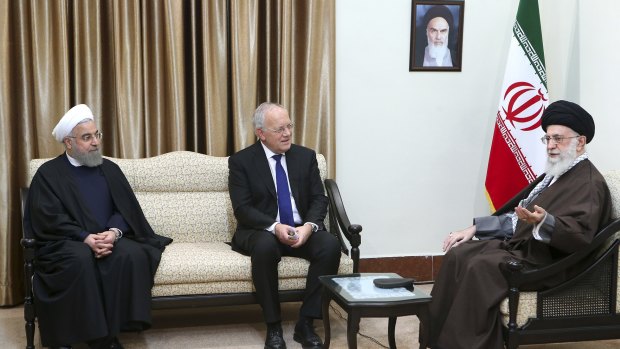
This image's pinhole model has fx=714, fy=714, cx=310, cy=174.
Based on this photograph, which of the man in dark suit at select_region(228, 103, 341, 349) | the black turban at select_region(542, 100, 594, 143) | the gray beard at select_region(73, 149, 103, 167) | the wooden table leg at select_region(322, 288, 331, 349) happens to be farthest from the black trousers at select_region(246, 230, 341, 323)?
the black turban at select_region(542, 100, 594, 143)

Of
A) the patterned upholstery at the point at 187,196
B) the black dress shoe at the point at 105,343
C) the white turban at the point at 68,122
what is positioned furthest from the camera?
the patterned upholstery at the point at 187,196

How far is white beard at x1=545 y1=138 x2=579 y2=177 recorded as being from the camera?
3.31m

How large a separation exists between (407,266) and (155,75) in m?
2.08

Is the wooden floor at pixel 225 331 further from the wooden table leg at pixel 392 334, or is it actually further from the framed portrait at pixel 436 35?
the framed portrait at pixel 436 35

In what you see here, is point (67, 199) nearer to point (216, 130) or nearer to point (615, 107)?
point (216, 130)

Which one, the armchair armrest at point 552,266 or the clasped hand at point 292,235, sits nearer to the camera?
the armchair armrest at point 552,266

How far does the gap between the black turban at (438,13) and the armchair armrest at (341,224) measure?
1304mm

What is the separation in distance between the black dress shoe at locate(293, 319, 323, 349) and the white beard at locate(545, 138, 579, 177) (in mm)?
1417


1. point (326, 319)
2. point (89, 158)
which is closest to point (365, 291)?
point (326, 319)

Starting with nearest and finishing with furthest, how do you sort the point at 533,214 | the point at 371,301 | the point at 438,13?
the point at 371,301 → the point at 533,214 → the point at 438,13

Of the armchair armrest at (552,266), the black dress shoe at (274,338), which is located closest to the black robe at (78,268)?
the black dress shoe at (274,338)

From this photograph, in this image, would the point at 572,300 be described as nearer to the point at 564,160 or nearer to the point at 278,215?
the point at 564,160

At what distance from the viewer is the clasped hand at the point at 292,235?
3.65m

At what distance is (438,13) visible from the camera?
464cm
